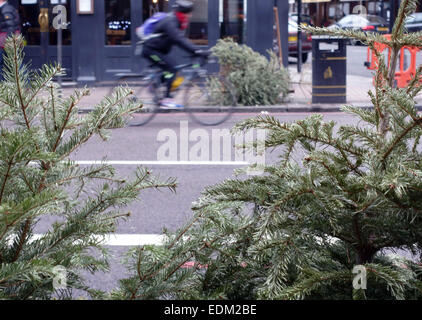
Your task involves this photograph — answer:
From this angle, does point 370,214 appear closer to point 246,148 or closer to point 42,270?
point 246,148

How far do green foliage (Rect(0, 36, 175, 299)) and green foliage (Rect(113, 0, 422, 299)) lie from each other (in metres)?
0.18

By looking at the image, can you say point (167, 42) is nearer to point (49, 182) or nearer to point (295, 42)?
point (49, 182)

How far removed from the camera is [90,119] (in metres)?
1.91

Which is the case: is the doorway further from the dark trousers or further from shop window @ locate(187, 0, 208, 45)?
the dark trousers

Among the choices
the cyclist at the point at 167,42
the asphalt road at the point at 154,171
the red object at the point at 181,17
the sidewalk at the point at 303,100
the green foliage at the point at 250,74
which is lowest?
the asphalt road at the point at 154,171

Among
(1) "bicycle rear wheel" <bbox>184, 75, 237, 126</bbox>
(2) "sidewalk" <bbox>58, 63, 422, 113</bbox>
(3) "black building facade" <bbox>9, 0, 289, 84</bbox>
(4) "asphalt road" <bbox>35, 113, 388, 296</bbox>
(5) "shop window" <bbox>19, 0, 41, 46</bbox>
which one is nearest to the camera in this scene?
(4) "asphalt road" <bbox>35, 113, 388, 296</bbox>

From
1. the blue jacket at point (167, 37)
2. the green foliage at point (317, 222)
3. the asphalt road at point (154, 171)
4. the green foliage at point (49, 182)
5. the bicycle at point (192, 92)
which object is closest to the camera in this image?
the green foliage at point (49, 182)

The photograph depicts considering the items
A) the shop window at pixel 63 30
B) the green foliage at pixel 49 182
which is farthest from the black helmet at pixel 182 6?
the green foliage at pixel 49 182

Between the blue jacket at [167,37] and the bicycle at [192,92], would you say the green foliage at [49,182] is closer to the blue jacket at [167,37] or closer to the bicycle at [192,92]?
the bicycle at [192,92]

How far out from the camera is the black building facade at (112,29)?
17.4 m

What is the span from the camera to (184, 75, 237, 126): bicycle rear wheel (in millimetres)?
12531

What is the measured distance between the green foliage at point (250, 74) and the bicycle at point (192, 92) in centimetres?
39

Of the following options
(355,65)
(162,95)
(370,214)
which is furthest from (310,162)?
(355,65)

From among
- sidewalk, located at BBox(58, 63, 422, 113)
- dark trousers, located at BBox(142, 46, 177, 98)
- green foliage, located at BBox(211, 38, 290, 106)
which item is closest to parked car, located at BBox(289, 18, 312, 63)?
sidewalk, located at BBox(58, 63, 422, 113)
